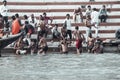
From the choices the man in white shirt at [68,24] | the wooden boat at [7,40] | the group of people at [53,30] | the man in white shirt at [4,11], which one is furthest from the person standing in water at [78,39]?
the man in white shirt at [4,11]

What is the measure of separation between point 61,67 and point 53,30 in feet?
26.5

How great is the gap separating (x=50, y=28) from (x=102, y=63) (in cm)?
783

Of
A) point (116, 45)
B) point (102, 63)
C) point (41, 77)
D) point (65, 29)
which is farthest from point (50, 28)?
point (41, 77)

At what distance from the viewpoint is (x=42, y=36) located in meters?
32.9

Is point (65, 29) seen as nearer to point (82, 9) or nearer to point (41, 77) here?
point (82, 9)

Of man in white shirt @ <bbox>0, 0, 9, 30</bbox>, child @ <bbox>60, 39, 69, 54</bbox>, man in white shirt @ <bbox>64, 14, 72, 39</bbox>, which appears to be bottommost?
child @ <bbox>60, 39, 69, 54</bbox>

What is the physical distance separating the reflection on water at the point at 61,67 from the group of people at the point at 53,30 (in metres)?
1.15

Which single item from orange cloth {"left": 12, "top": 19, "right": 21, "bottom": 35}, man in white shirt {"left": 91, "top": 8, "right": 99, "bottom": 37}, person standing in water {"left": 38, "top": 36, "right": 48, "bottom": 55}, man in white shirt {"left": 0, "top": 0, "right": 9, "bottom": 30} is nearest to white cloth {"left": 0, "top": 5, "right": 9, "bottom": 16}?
man in white shirt {"left": 0, "top": 0, "right": 9, "bottom": 30}

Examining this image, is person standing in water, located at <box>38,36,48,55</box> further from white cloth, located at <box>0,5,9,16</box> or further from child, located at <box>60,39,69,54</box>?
white cloth, located at <box>0,5,9,16</box>

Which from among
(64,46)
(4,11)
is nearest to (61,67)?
(64,46)

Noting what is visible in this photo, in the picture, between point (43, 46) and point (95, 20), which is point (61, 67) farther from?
point (95, 20)

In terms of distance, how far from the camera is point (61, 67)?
25.9 meters

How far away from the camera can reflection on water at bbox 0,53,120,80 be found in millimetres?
23188

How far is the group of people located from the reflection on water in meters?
1.15
